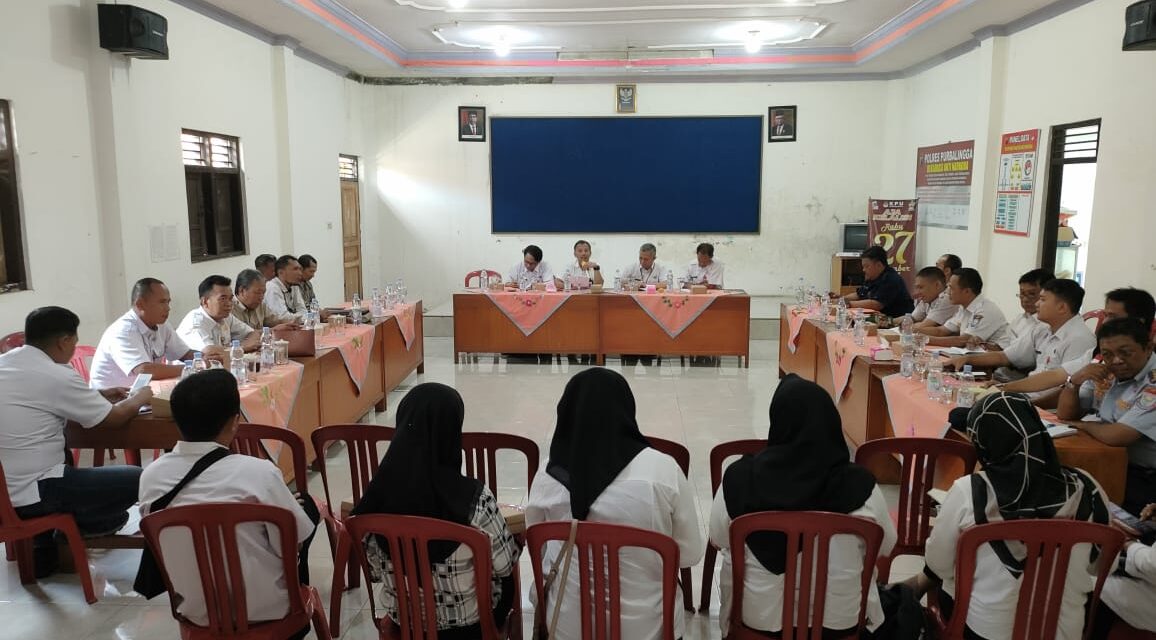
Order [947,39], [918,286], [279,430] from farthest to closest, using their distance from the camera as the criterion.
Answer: [947,39] → [918,286] → [279,430]

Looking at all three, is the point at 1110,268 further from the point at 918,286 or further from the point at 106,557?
the point at 106,557

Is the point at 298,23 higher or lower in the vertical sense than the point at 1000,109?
higher

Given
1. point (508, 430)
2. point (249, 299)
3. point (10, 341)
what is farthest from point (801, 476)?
point (10, 341)

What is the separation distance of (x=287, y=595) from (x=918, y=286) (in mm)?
4821

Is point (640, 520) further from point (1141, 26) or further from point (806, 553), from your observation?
point (1141, 26)

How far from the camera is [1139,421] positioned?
2885 mm

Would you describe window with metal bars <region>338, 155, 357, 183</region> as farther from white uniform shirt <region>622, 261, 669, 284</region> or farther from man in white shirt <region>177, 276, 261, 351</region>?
man in white shirt <region>177, 276, 261, 351</region>

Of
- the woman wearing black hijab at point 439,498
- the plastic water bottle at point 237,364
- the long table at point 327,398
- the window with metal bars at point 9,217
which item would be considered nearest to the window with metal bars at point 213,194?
the window with metal bars at point 9,217

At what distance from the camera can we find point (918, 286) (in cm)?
564

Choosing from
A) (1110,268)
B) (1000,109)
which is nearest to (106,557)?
(1110,268)

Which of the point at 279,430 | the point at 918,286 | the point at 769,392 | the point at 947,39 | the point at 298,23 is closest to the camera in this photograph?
the point at 279,430

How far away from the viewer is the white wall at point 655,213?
1016 cm

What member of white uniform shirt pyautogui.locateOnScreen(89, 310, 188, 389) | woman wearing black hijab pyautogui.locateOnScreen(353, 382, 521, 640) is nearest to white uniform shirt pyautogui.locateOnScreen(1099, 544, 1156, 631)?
woman wearing black hijab pyautogui.locateOnScreen(353, 382, 521, 640)

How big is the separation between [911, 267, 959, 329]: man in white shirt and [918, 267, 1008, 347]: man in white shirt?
340 millimetres
